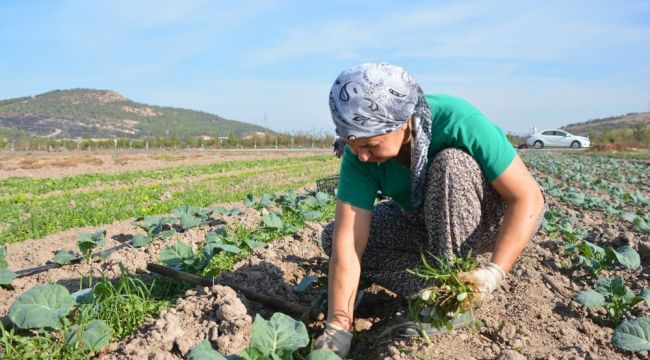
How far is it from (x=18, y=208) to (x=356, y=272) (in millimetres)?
7469

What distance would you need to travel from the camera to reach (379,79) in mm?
2285

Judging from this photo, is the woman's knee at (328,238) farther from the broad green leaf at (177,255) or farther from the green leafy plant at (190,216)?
the green leafy plant at (190,216)

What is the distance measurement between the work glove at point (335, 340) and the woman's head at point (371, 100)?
824 mm

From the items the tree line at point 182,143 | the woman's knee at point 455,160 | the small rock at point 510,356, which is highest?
the woman's knee at point 455,160

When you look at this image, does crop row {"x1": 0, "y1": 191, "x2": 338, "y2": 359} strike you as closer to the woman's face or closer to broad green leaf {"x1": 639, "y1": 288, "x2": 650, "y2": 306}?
the woman's face

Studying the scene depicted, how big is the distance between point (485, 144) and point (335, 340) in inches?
41.1

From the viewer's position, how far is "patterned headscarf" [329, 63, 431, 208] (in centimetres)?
226

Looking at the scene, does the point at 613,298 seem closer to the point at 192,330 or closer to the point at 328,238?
the point at 328,238

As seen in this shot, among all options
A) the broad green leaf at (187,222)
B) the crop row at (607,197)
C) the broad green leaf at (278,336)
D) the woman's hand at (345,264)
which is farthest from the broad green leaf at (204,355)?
the crop row at (607,197)

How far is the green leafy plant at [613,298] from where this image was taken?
9.03 ft

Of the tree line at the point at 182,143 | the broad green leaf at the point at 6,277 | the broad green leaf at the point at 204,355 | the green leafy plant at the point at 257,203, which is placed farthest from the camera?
the tree line at the point at 182,143

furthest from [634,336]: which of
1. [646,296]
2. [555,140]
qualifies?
[555,140]

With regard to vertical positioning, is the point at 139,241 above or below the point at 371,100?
below

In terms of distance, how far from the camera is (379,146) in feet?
7.77
